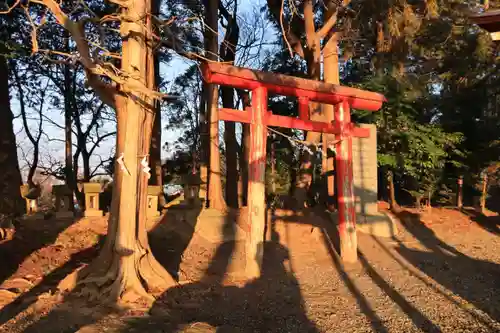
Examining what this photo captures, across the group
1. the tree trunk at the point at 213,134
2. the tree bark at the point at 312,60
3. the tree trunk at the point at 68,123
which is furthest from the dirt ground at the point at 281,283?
the tree trunk at the point at 68,123

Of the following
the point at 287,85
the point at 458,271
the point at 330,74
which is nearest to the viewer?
the point at 287,85

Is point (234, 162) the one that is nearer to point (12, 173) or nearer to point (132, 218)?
point (12, 173)

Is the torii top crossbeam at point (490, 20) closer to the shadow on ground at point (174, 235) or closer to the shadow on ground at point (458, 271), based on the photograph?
the shadow on ground at point (458, 271)

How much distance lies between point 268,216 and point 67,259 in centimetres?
546

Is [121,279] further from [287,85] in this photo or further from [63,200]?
[63,200]

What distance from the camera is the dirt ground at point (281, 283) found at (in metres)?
5.62

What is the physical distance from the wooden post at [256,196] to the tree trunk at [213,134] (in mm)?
4400

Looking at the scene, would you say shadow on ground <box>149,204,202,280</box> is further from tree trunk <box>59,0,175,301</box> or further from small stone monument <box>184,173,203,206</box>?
tree trunk <box>59,0,175,301</box>

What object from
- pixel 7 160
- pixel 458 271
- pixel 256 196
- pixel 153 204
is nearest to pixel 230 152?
pixel 153 204

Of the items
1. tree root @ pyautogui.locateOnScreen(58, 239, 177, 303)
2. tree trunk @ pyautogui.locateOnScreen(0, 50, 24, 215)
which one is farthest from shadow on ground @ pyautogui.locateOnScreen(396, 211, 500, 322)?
tree trunk @ pyautogui.locateOnScreen(0, 50, 24, 215)

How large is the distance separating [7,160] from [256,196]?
21.9 ft

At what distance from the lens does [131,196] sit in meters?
6.62

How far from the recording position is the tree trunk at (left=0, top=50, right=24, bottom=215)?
11.2m

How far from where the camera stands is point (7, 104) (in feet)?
38.5
